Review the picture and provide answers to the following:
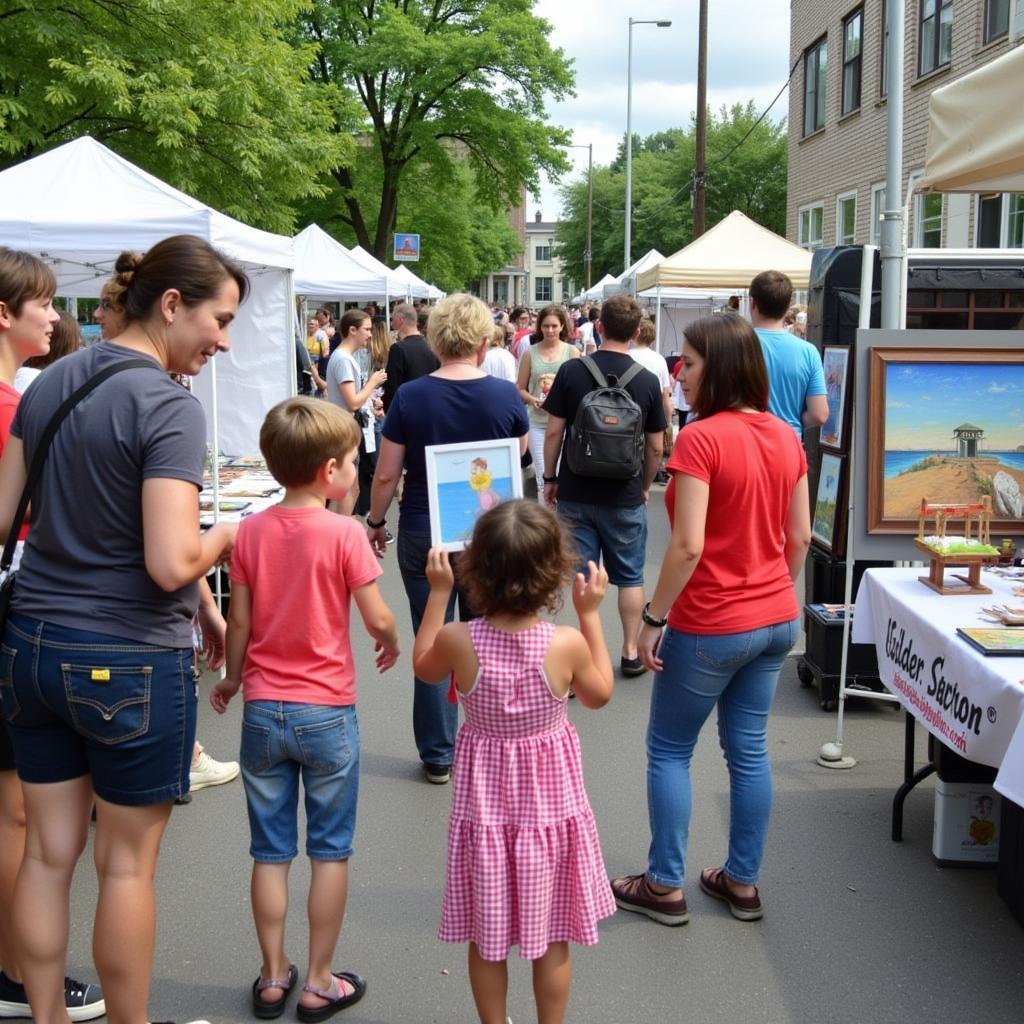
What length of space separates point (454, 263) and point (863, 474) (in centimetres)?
3780

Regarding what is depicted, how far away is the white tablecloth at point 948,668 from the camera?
10.1ft

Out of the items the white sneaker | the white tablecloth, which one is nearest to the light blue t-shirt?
the white tablecloth

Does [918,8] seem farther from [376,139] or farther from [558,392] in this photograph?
[376,139]

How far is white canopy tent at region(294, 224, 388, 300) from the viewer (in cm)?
1650

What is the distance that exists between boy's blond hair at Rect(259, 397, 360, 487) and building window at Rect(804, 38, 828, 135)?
21.5 m

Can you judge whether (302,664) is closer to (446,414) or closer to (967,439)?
(446,414)

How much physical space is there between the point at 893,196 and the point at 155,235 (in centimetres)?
392

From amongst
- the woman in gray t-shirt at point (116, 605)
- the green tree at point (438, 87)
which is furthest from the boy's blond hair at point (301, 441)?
the green tree at point (438, 87)

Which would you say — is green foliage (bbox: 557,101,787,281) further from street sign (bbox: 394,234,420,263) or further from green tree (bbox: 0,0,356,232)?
green tree (bbox: 0,0,356,232)

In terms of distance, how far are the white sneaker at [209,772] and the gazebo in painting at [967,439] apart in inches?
126

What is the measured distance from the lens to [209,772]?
4.75m

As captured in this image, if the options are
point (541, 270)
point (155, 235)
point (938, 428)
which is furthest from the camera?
point (541, 270)

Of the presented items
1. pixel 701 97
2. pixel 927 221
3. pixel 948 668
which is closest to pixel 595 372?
pixel 948 668

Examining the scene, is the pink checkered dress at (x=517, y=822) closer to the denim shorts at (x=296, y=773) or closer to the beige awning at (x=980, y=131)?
the denim shorts at (x=296, y=773)
